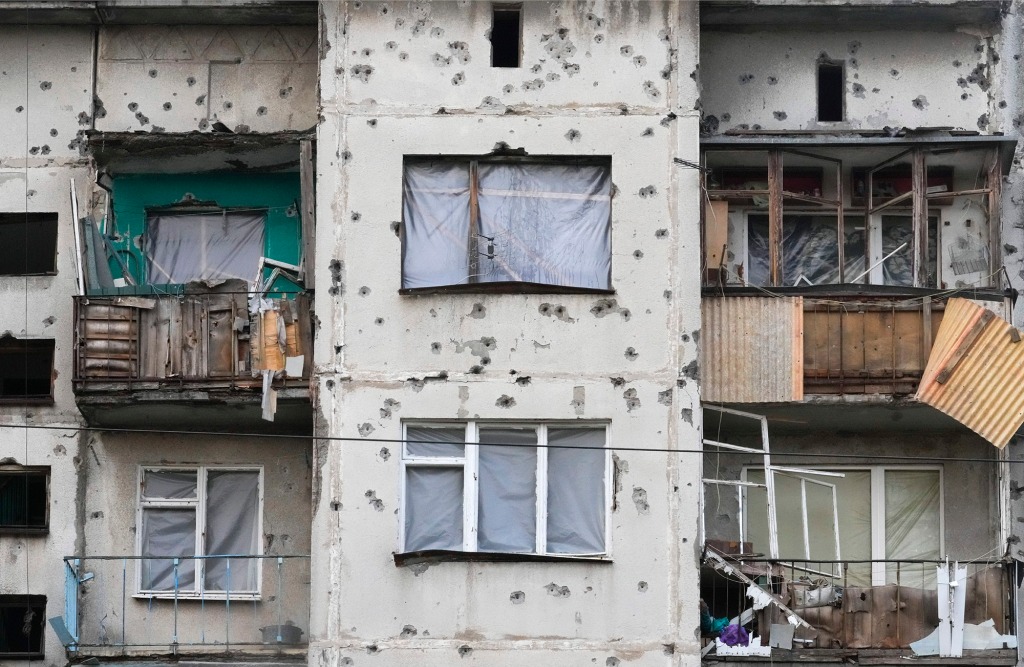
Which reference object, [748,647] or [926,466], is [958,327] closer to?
[926,466]

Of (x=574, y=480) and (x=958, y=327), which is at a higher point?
(x=958, y=327)

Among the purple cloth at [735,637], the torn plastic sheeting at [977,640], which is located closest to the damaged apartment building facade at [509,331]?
the torn plastic sheeting at [977,640]

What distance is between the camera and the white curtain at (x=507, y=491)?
18.6 m

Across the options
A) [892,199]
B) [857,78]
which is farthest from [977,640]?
[857,78]

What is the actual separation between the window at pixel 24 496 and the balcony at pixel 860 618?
7951mm

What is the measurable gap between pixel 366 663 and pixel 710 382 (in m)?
5.01

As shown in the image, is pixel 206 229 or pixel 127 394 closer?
pixel 127 394

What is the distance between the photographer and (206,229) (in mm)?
21016

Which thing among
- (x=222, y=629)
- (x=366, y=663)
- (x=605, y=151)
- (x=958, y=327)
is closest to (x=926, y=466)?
(x=958, y=327)

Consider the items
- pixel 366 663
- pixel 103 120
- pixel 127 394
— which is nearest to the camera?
pixel 366 663

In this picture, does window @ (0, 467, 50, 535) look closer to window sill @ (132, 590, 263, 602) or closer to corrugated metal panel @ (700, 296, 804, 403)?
window sill @ (132, 590, 263, 602)

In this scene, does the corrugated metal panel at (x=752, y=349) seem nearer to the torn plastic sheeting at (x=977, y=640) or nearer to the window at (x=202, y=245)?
the torn plastic sheeting at (x=977, y=640)

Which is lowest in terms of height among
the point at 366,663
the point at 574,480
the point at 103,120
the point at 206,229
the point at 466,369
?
the point at 366,663

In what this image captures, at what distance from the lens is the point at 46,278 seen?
20516 mm
